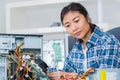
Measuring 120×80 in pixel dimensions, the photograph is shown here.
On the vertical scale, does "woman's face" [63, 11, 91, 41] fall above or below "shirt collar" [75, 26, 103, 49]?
above

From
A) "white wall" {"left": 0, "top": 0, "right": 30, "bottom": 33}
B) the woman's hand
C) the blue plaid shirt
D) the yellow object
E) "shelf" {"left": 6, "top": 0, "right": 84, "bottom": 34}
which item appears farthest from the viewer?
"white wall" {"left": 0, "top": 0, "right": 30, "bottom": 33}

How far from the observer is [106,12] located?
91.1 inches

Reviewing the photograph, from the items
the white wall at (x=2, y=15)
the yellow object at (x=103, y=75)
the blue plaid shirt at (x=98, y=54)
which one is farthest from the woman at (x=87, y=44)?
the white wall at (x=2, y=15)

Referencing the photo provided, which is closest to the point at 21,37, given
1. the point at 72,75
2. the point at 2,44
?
the point at 2,44

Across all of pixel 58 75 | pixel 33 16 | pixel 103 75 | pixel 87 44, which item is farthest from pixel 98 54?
pixel 33 16

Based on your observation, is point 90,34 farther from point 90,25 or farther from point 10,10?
point 10,10

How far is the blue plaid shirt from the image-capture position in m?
0.87

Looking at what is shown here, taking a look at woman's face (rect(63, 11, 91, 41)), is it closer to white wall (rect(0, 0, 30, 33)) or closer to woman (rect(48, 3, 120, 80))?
woman (rect(48, 3, 120, 80))

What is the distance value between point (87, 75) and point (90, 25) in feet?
1.54

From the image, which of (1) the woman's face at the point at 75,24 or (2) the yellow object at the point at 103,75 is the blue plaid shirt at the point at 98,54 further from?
(2) the yellow object at the point at 103,75

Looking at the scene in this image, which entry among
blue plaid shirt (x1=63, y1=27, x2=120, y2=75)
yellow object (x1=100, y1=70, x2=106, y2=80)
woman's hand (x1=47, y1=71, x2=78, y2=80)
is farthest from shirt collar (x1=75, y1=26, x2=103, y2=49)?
yellow object (x1=100, y1=70, x2=106, y2=80)

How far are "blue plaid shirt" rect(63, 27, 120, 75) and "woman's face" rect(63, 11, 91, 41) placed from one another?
0.04m

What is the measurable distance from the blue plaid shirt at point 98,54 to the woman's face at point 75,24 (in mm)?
42

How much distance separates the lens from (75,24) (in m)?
0.94
